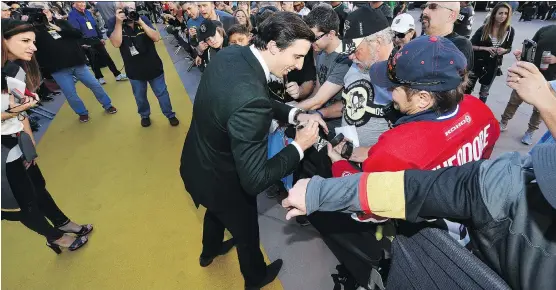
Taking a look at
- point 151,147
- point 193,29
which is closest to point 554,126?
point 151,147

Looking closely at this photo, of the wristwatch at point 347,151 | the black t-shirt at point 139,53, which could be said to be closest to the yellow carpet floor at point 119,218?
the black t-shirt at point 139,53

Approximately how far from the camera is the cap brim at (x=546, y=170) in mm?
617

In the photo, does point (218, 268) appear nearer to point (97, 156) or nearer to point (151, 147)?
point (151, 147)

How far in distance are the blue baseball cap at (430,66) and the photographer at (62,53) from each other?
5002 mm

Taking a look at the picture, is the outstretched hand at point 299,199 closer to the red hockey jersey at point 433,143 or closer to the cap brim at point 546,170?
the red hockey jersey at point 433,143

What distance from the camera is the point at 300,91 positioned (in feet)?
9.41

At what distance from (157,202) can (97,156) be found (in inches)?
61.9

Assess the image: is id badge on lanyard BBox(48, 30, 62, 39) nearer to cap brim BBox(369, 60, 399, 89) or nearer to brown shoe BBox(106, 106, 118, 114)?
brown shoe BBox(106, 106, 118, 114)

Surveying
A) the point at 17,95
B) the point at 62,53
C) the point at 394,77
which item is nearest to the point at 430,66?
the point at 394,77

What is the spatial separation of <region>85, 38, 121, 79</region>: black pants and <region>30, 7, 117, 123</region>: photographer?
76.6 inches

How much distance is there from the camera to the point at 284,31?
1.43m

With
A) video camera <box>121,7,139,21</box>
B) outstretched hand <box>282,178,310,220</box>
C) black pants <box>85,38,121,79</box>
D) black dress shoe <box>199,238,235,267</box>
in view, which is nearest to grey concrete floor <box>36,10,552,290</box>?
black dress shoe <box>199,238,235,267</box>

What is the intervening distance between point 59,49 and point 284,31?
452 cm

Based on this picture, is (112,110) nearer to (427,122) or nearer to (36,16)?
(36,16)
